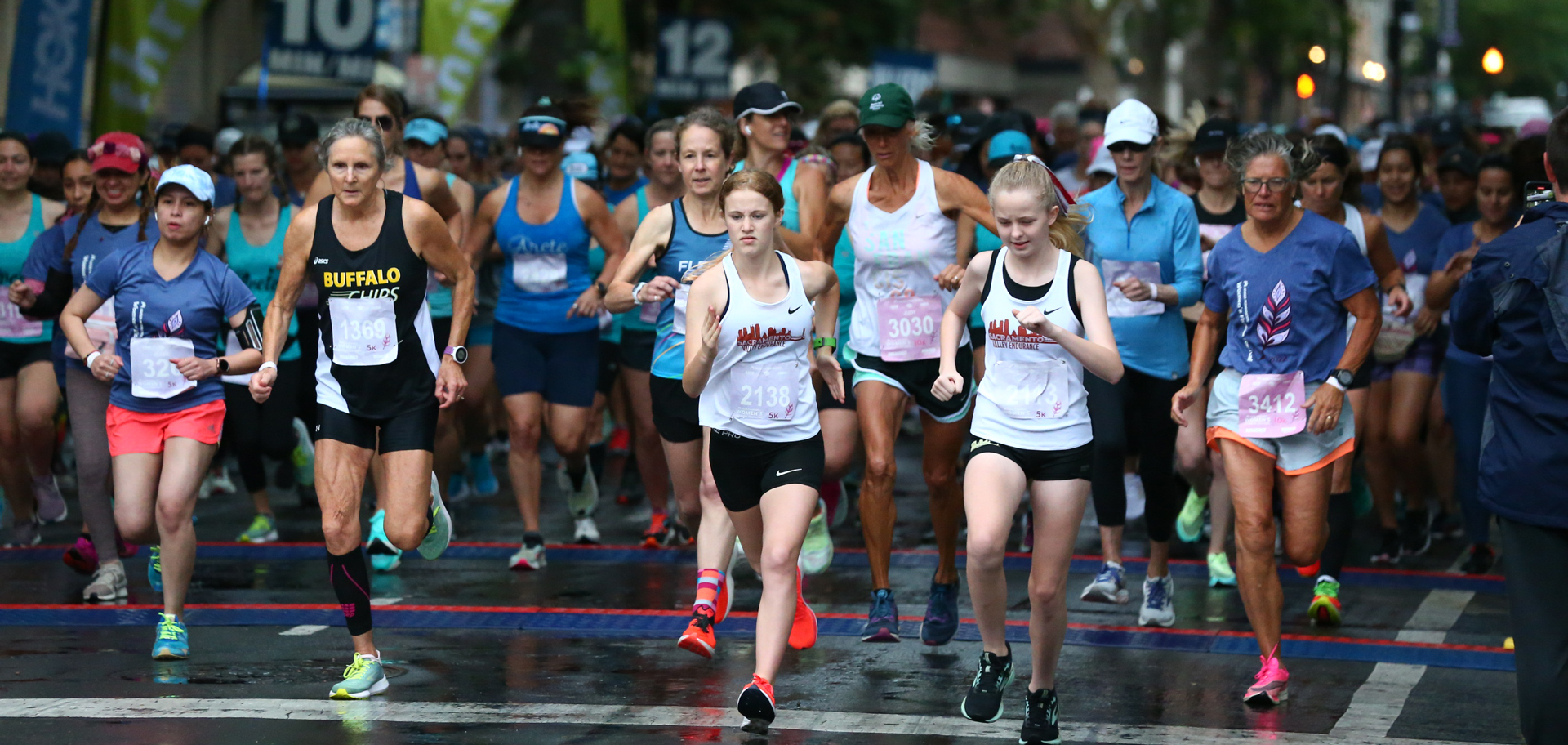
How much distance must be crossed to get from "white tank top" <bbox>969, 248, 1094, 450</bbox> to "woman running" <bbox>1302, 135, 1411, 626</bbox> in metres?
2.12

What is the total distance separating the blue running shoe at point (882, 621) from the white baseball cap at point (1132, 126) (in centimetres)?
232

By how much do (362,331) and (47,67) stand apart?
26.7 feet

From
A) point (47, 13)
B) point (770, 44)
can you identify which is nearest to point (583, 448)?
point (47, 13)

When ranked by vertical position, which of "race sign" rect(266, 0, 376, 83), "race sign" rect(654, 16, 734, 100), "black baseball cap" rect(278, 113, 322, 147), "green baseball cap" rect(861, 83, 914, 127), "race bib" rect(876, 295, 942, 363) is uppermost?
"race sign" rect(654, 16, 734, 100)

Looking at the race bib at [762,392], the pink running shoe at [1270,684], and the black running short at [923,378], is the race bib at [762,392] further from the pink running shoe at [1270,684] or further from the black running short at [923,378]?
the pink running shoe at [1270,684]

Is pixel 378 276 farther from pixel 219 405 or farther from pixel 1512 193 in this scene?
pixel 1512 193

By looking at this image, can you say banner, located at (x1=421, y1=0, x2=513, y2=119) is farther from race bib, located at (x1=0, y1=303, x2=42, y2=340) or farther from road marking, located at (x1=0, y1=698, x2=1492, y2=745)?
road marking, located at (x1=0, y1=698, x2=1492, y2=745)

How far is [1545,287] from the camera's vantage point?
473 centimetres

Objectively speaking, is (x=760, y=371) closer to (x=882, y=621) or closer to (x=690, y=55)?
(x=882, y=621)

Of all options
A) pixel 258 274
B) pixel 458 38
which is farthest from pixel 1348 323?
pixel 458 38

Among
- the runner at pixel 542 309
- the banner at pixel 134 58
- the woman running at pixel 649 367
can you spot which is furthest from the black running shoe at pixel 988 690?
the banner at pixel 134 58

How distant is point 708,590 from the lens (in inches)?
261

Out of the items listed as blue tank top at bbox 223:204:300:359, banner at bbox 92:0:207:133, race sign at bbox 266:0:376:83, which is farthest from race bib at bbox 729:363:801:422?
race sign at bbox 266:0:376:83

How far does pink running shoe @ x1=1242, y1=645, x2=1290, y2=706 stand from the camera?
6.45m
